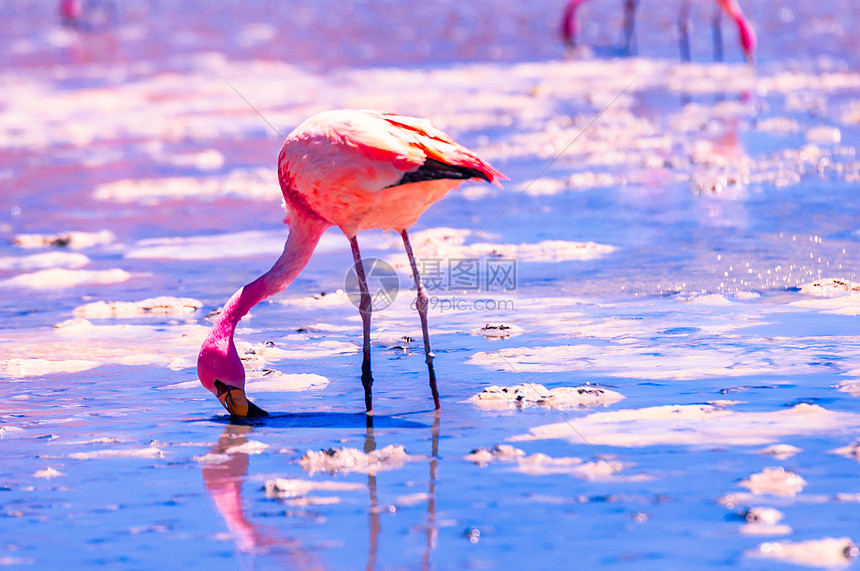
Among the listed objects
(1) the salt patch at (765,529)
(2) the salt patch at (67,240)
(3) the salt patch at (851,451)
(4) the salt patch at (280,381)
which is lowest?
(1) the salt patch at (765,529)

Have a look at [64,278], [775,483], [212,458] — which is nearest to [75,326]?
[64,278]

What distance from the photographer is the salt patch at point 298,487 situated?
149 inches

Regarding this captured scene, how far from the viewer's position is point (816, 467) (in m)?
3.67

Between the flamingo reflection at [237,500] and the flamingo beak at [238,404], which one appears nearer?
the flamingo reflection at [237,500]

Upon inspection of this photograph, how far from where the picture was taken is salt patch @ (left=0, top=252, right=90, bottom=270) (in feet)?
25.3

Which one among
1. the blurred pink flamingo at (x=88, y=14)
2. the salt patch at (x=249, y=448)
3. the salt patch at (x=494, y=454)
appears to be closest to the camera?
the salt patch at (x=494, y=454)

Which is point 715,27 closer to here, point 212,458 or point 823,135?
point 823,135

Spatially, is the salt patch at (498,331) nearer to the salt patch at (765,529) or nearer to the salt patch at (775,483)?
the salt patch at (775,483)

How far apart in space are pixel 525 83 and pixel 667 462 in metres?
12.8

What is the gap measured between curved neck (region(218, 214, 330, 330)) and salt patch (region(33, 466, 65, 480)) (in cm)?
99

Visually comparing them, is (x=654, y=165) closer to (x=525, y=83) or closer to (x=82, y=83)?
(x=525, y=83)

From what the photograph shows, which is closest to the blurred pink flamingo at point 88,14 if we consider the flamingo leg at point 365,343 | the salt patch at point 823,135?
the salt patch at point 823,135

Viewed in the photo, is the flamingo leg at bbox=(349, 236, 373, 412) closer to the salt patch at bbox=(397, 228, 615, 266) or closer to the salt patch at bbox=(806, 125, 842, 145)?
the salt patch at bbox=(397, 228, 615, 266)

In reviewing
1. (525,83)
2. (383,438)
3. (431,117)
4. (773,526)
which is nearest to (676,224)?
(383,438)
